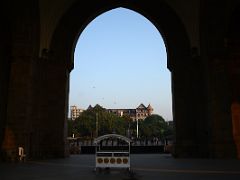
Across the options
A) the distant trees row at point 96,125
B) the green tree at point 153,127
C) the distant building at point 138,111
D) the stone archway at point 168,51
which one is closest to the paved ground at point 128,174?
the stone archway at point 168,51

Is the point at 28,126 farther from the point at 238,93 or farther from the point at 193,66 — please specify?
the point at 238,93

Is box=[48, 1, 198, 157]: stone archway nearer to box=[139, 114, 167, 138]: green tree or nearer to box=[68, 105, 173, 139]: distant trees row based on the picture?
box=[68, 105, 173, 139]: distant trees row

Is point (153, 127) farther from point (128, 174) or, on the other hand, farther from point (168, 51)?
point (128, 174)

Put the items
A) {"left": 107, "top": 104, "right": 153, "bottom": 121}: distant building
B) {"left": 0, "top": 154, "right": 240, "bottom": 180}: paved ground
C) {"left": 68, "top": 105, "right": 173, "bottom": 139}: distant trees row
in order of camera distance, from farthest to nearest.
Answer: {"left": 107, "top": 104, "right": 153, "bottom": 121}: distant building
{"left": 68, "top": 105, "right": 173, "bottom": 139}: distant trees row
{"left": 0, "top": 154, "right": 240, "bottom": 180}: paved ground

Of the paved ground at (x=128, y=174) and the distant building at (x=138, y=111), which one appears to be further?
the distant building at (x=138, y=111)

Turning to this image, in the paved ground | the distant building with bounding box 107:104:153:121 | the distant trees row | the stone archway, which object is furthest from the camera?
the distant building with bounding box 107:104:153:121

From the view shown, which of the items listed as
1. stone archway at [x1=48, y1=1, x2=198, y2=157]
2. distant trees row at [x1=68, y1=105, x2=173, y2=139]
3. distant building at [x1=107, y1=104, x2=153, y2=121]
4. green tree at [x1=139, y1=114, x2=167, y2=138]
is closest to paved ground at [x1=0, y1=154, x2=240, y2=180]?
stone archway at [x1=48, y1=1, x2=198, y2=157]

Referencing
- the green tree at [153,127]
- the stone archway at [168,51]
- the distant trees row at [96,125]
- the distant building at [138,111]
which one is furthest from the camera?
the distant building at [138,111]

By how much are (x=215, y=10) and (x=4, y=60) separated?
12.5 m

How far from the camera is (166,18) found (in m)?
21.9

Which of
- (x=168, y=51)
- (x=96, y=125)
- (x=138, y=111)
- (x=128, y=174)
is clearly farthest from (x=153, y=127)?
(x=128, y=174)

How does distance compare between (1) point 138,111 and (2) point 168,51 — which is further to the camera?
(1) point 138,111

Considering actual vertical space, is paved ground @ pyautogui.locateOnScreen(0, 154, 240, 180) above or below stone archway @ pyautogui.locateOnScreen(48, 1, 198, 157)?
below

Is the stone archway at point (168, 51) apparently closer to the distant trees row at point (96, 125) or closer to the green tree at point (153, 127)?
the distant trees row at point (96, 125)
